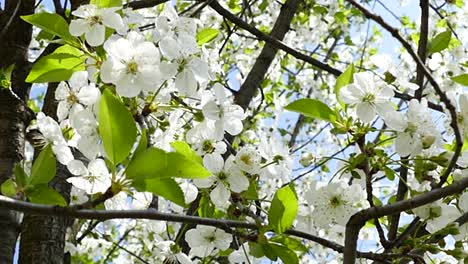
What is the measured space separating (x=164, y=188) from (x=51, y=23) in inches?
16.9

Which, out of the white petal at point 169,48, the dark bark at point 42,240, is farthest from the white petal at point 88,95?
the dark bark at point 42,240

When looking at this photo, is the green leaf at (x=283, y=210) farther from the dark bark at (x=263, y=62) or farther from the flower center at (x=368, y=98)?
the dark bark at (x=263, y=62)

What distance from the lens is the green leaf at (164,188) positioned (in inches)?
40.4

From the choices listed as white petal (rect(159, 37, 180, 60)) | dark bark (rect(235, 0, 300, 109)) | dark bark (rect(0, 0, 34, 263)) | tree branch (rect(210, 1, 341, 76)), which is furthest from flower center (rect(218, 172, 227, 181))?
dark bark (rect(235, 0, 300, 109))

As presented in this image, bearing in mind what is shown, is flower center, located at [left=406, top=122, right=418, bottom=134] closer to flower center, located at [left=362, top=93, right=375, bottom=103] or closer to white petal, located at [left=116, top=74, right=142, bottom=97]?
flower center, located at [left=362, top=93, right=375, bottom=103]

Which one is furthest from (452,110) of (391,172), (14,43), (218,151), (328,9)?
(328,9)

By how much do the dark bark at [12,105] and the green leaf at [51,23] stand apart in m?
0.53

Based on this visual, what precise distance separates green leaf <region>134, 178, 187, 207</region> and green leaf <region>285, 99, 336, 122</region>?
A: 0.33 meters

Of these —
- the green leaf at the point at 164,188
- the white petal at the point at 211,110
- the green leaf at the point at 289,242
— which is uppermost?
the white petal at the point at 211,110

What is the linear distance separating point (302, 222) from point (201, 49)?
1.69ft

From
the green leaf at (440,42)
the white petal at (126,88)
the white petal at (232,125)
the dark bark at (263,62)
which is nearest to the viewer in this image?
the white petal at (126,88)

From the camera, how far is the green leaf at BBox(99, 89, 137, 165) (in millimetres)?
1004

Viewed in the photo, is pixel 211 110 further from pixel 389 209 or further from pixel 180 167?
pixel 389 209

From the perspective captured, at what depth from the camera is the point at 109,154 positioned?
1.02 m
